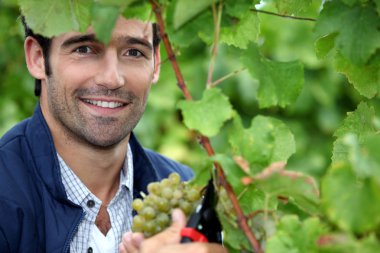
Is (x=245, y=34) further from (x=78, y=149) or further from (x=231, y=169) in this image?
(x=78, y=149)

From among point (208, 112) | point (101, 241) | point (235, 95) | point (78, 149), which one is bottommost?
point (101, 241)

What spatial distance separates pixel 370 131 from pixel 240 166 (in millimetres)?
460

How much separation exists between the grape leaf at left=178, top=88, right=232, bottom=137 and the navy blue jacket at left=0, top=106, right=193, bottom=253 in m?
0.94

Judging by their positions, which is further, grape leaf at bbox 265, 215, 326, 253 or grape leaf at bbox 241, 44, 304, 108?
grape leaf at bbox 241, 44, 304, 108

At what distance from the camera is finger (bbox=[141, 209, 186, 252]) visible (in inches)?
47.4

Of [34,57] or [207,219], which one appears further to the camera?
[34,57]

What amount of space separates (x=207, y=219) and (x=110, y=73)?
36.5 inches

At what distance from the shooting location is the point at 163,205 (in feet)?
4.47

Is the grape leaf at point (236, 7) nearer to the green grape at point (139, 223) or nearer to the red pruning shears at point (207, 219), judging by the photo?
the red pruning shears at point (207, 219)

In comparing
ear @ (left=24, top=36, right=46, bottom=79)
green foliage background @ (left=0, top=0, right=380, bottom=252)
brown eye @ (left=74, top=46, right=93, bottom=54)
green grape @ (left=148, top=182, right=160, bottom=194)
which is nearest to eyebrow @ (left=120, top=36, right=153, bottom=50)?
brown eye @ (left=74, top=46, right=93, bottom=54)

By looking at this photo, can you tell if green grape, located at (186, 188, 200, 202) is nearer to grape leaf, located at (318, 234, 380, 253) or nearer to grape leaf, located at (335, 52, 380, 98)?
grape leaf, located at (318, 234, 380, 253)

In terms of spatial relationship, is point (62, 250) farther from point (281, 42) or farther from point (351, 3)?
point (281, 42)

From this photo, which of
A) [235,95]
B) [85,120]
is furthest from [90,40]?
[235,95]

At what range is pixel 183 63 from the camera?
19.4 ft
